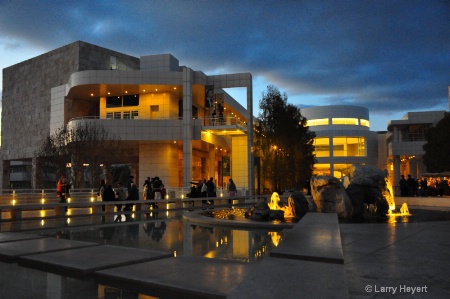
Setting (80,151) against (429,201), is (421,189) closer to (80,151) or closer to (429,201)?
(429,201)

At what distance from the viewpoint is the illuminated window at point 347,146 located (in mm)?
85938

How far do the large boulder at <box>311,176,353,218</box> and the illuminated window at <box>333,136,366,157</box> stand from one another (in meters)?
73.1

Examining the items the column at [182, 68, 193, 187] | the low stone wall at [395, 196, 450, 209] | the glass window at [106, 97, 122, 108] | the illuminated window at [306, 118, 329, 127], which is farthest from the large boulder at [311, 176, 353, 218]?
the illuminated window at [306, 118, 329, 127]

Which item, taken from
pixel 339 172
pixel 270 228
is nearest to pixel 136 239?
pixel 270 228

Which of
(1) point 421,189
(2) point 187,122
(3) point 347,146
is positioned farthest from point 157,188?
(3) point 347,146

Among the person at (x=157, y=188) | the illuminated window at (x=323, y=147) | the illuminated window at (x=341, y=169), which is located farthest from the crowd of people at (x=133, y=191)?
the illuminated window at (x=323, y=147)

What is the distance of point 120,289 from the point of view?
4969mm

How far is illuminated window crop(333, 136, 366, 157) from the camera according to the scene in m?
85.9

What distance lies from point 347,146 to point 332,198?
7470 centimetres

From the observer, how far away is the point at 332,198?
1515cm

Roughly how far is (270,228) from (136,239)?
424 centimetres

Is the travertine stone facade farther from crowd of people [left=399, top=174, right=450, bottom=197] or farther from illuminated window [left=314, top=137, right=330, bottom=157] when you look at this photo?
crowd of people [left=399, top=174, right=450, bottom=197]

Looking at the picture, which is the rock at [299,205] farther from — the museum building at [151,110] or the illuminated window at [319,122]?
the illuminated window at [319,122]

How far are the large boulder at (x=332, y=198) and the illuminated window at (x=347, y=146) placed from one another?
240 ft
